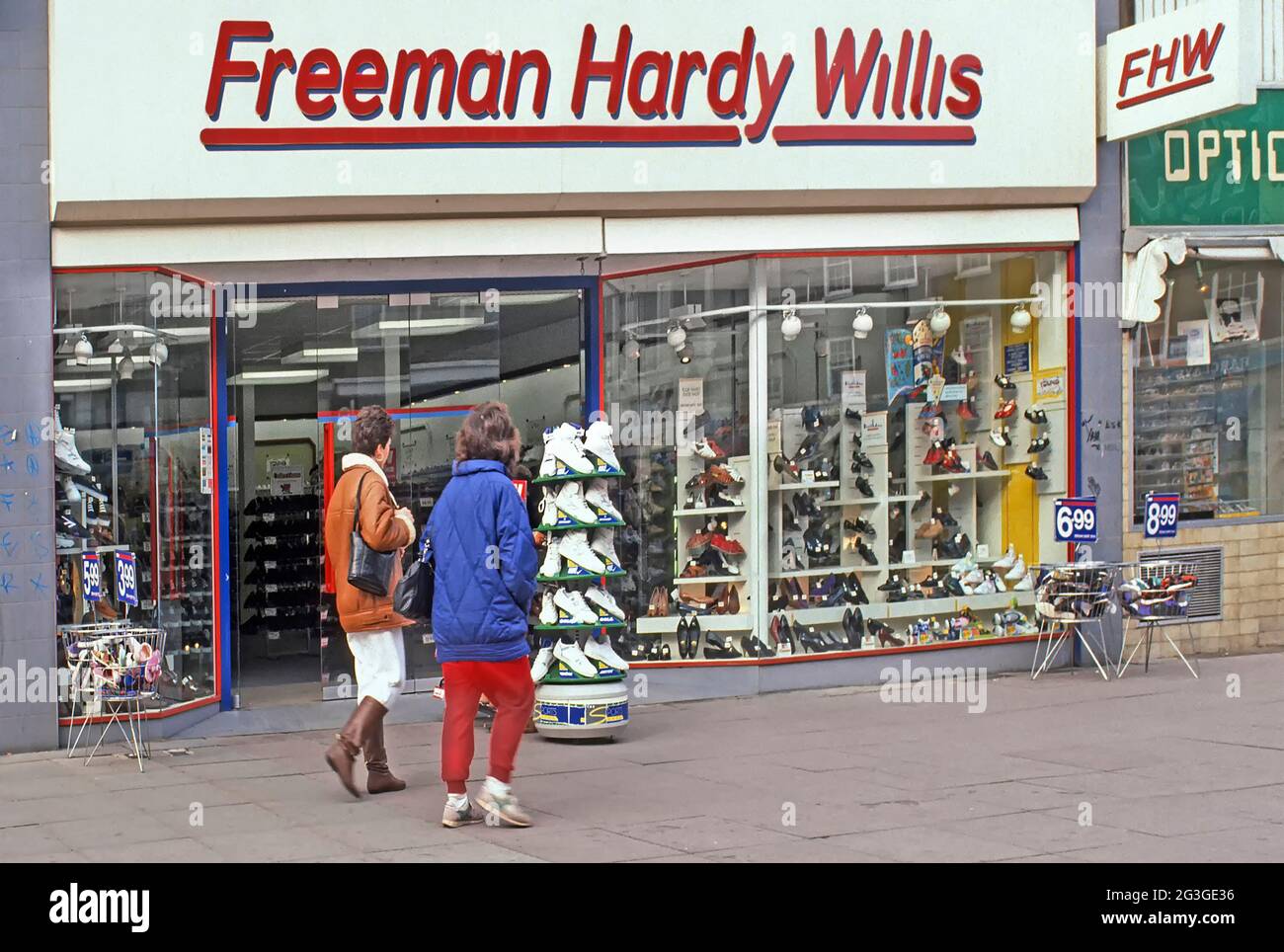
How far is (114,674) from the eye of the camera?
998 centimetres

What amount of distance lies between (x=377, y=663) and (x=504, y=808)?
130 cm

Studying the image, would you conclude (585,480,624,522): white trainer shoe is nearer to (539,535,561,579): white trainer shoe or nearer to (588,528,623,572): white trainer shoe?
(588,528,623,572): white trainer shoe

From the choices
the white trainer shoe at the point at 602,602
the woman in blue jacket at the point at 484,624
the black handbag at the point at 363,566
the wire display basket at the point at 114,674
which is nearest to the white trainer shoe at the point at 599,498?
the white trainer shoe at the point at 602,602

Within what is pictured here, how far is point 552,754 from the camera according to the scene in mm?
10023

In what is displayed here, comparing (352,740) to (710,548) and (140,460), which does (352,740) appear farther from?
(710,548)

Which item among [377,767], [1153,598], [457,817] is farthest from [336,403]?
[1153,598]

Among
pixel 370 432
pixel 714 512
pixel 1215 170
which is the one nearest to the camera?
pixel 370 432

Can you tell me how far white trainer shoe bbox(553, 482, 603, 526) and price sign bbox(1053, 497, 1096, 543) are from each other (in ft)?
14.1

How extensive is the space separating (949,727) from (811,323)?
376 centimetres

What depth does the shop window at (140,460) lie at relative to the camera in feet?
35.9

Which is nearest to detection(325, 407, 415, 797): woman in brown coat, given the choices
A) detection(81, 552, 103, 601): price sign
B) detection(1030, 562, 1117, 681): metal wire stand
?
detection(81, 552, 103, 601): price sign

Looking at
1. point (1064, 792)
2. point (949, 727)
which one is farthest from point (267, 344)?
point (1064, 792)

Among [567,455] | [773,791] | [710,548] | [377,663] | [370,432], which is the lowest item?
[773,791]

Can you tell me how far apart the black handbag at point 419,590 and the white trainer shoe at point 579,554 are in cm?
237
